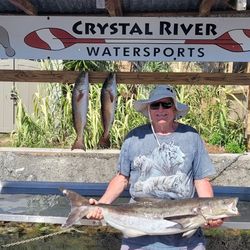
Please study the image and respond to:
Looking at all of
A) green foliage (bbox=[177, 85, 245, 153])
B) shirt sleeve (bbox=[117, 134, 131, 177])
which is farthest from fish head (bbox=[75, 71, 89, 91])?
green foliage (bbox=[177, 85, 245, 153])

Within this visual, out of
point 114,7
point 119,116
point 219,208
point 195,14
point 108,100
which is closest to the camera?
point 219,208

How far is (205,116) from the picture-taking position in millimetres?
9938

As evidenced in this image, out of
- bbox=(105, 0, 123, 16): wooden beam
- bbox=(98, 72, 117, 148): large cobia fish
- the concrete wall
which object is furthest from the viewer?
the concrete wall

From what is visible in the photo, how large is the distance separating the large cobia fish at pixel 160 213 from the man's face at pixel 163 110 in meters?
0.53

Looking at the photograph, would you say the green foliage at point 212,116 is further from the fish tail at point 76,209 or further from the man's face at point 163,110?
the fish tail at point 76,209

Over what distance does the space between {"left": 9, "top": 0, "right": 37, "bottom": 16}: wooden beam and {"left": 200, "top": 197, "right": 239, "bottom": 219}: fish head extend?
7.71ft

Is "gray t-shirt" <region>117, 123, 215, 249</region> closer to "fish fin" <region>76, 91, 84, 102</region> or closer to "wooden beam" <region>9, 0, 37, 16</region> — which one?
"fish fin" <region>76, 91, 84, 102</region>

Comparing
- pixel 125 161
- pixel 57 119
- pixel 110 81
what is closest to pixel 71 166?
pixel 57 119

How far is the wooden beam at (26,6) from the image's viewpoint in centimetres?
457

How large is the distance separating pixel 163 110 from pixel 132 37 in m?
1.53

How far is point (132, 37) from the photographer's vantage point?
5004mm

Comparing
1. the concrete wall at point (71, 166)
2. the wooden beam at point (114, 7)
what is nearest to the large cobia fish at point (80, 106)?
the wooden beam at point (114, 7)

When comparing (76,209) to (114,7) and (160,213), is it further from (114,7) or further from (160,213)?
(114,7)

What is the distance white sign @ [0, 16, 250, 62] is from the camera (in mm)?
4961
